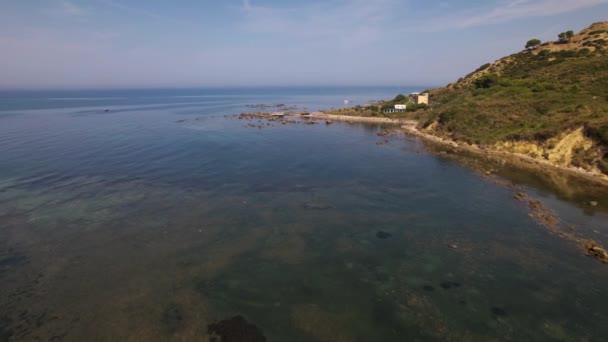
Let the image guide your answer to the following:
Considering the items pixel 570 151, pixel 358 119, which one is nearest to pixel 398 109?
pixel 358 119

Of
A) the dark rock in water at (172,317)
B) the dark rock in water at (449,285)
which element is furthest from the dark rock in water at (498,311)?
the dark rock in water at (172,317)

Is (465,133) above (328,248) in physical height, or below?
above

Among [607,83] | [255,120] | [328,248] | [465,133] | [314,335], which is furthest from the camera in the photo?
[255,120]

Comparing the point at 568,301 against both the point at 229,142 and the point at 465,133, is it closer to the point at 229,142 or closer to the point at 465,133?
the point at 465,133

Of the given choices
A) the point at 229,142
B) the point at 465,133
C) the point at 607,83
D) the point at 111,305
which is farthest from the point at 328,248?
the point at 607,83

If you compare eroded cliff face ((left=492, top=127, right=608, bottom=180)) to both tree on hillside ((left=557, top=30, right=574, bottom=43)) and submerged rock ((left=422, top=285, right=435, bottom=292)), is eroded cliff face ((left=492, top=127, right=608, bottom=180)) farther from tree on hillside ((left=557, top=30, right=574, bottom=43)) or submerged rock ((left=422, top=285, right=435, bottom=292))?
tree on hillside ((left=557, top=30, right=574, bottom=43))

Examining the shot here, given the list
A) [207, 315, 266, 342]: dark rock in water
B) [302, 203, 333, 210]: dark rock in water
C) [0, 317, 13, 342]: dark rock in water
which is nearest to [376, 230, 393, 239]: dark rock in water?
[302, 203, 333, 210]: dark rock in water

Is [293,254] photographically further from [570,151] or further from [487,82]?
[487,82]
